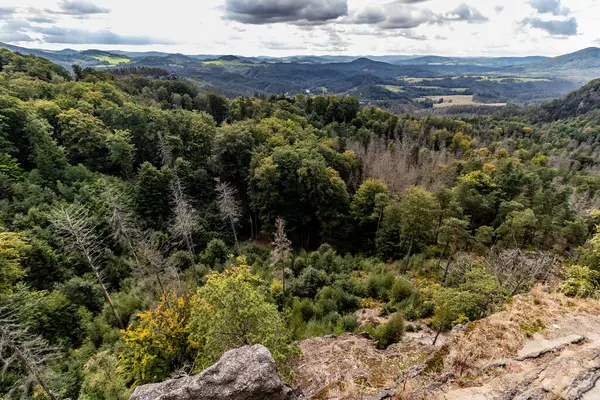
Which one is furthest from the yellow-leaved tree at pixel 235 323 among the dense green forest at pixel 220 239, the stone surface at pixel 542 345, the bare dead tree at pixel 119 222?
the bare dead tree at pixel 119 222

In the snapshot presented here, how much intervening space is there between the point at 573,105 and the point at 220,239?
687 ft

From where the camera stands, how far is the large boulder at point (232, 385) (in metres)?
8.31

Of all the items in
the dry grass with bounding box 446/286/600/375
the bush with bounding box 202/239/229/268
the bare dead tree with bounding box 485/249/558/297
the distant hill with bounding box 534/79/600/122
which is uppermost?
the distant hill with bounding box 534/79/600/122

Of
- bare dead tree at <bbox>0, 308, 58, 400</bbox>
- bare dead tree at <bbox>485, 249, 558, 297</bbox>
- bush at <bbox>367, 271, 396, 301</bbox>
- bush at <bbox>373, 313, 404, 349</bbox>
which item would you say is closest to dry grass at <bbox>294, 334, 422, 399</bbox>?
bush at <bbox>373, 313, 404, 349</bbox>

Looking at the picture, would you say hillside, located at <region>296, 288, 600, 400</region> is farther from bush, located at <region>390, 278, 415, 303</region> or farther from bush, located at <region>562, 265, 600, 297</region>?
bush, located at <region>390, 278, 415, 303</region>

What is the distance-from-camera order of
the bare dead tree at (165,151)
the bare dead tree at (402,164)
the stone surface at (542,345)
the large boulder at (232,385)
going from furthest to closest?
the bare dead tree at (402,164) < the bare dead tree at (165,151) < the stone surface at (542,345) < the large boulder at (232,385)

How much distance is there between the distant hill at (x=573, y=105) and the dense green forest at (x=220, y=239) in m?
140

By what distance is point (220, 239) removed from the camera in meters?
36.4

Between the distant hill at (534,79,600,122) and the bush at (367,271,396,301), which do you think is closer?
the bush at (367,271,396,301)

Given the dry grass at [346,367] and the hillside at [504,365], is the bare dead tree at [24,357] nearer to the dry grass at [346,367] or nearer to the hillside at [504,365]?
the dry grass at [346,367]

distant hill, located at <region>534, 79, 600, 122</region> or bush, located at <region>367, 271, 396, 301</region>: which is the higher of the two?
distant hill, located at <region>534, 79, 600, 122</region>

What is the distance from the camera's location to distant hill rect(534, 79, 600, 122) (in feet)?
534

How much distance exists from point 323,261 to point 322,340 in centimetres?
1228

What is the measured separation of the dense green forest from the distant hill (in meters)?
140
